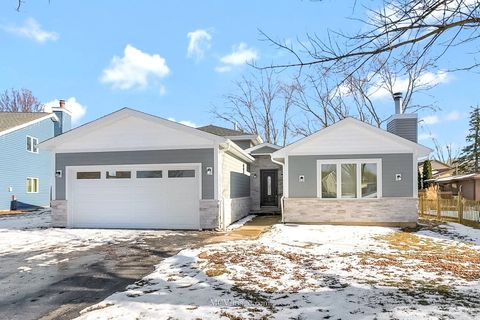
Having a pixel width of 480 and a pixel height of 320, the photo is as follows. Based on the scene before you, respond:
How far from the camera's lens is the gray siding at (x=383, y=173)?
518 inches

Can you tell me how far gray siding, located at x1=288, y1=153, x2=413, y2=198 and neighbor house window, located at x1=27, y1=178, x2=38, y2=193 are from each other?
17.7 meters

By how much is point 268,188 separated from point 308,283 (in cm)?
1376

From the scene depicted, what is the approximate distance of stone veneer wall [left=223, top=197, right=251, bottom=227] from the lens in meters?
13.4

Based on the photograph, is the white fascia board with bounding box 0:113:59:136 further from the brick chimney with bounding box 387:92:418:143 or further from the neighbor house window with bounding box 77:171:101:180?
the brick chimney with bounding box 387:92:418:143

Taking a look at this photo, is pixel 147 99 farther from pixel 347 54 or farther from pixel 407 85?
pixel 347 54

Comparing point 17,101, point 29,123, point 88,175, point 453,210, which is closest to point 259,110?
point 29,123

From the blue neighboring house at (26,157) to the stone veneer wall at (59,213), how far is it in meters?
7.90

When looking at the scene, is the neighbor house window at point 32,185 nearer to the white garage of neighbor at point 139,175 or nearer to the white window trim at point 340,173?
the white garage of neighbor at point 139,175

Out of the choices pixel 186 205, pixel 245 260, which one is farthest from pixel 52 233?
pixel 245 260

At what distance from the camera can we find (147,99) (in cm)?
2386

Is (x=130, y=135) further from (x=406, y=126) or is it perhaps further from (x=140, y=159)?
(x=406, y=126)

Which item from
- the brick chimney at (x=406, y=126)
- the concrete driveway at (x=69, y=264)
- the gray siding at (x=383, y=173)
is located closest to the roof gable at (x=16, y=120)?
the concrete driveway at (x=69, y=264)

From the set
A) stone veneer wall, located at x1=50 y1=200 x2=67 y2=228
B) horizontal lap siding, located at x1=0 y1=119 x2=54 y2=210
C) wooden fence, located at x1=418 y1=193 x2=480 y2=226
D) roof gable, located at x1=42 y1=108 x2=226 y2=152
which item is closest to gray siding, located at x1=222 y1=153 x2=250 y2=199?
roof gable, located at x1=42 y1=108 x2=226 y2=152

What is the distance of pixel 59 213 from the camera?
13.2 m
